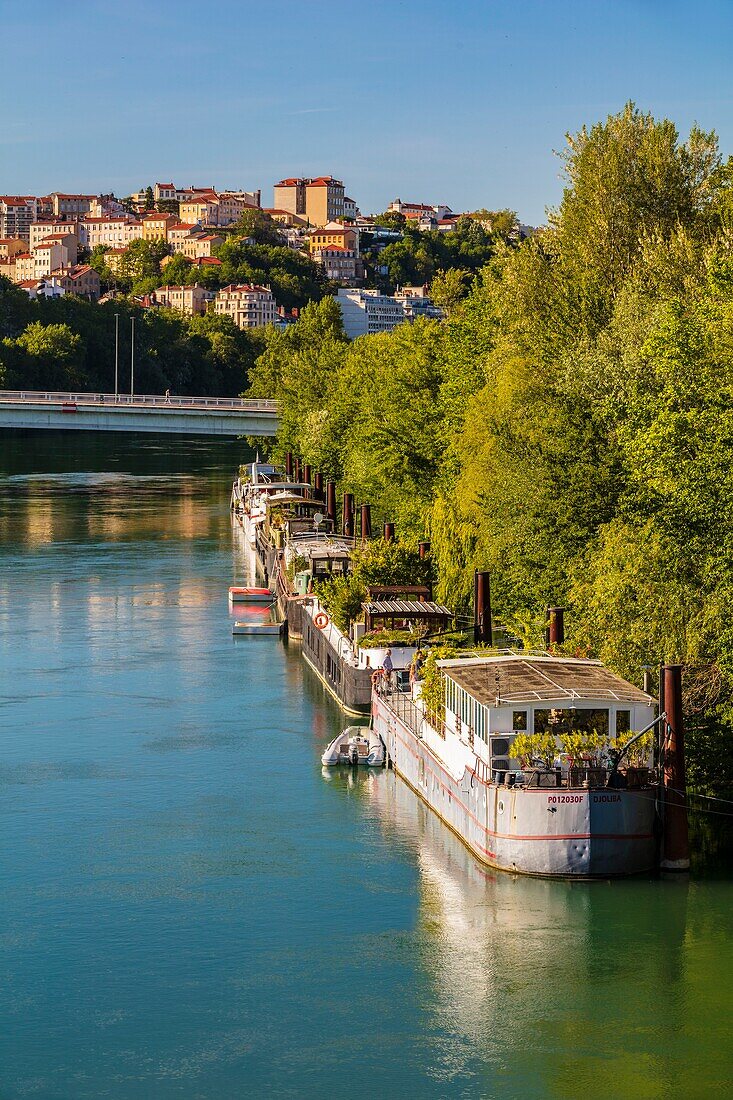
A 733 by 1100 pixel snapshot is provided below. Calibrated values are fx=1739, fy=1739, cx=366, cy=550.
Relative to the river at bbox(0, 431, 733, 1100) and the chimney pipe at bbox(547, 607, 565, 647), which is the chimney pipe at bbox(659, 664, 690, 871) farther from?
the chimney pipe at bbox(547, 607, 565, 647)

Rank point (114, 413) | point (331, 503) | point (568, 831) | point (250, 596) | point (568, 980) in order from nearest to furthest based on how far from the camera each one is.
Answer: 1. point (568, 980)
2. point (568, 831)
3. point (250, 596)
4. point (331, 503)
5. point (114, 413)

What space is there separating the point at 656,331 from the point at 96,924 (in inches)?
713

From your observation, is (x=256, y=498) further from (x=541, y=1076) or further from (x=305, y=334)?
(x=541, y=1076)

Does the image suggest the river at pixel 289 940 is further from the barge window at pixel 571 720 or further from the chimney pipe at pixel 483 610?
the chimney pipe at pixel 483 610

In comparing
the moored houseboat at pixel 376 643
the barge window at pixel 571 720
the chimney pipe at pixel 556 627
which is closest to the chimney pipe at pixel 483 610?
the moored houseboat at pixel 376 643

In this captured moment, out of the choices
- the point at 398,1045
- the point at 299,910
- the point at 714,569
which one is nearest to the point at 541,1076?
the point at 398,1045

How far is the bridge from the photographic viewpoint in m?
109

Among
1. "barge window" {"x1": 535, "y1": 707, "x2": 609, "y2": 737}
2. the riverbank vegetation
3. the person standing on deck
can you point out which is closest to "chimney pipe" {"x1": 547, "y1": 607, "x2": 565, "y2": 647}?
the riverbank vegetation

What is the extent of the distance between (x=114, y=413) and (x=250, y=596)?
4912 centimetres

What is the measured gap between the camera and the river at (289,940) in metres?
23.3

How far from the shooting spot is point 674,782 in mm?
29203

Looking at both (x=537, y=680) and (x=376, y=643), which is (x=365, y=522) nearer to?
(x=376, y=643)

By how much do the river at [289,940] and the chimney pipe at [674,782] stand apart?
0.50 meters

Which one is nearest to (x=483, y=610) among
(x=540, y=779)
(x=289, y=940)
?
(x=540, y=779)
